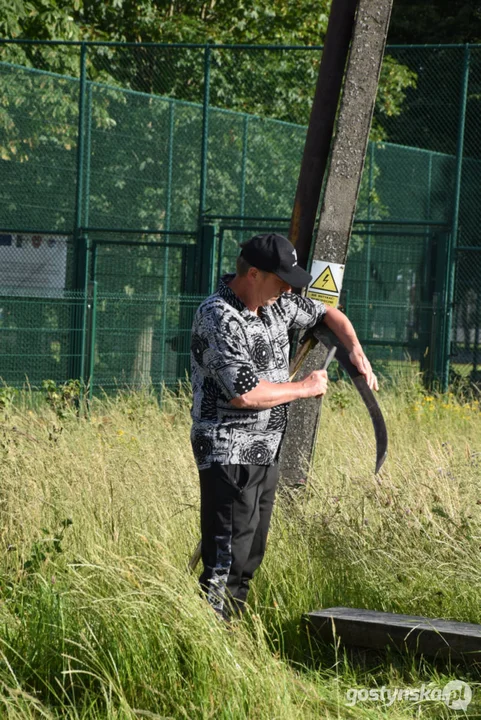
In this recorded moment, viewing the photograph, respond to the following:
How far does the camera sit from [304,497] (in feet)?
18.6

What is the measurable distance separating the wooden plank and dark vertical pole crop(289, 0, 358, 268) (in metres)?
2.18

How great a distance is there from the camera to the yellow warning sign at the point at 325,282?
227 inches

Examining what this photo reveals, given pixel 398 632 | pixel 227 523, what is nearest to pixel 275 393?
pixel 227 523

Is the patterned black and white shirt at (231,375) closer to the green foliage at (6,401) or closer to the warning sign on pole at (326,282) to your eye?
the warning sign on pole at (326,282)

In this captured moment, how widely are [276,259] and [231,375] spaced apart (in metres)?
0.47

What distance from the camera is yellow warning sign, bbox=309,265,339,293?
5773 millimetres

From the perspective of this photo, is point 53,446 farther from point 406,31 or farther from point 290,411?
point 406,31

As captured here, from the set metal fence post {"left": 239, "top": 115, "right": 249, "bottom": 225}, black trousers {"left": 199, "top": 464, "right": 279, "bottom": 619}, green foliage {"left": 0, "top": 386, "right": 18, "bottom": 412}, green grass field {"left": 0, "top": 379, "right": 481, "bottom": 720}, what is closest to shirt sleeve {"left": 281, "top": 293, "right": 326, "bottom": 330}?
black trousers {"left": 199, "top": 464, "right": 279, "bottom": 619}

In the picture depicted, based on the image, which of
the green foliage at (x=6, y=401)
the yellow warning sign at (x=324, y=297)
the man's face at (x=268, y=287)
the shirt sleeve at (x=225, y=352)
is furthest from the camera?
the green foliage at (x=6, y=401)

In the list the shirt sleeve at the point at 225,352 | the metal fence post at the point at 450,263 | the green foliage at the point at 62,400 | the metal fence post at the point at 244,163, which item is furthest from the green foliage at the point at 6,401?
the metal fence post at the point at 244,163

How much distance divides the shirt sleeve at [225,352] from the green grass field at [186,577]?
2.40ft

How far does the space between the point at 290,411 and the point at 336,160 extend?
1414 mm

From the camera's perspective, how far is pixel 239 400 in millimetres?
3945

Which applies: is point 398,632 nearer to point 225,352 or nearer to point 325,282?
point 225,352
